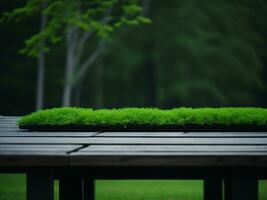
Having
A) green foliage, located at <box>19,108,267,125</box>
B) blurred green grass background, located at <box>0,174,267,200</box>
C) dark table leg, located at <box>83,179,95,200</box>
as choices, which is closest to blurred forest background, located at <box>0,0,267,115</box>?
blurred green grass background, located at <box>0,174,267,200</box>

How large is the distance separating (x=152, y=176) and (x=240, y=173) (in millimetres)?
836

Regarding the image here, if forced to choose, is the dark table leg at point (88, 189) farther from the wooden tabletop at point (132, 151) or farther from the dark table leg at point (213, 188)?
the wooden tabletop at point (132, 151)

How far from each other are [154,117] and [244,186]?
6.74ft

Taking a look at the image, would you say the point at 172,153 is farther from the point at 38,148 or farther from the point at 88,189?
the point at 88,189

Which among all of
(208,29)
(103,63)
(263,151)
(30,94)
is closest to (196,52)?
(208,29)

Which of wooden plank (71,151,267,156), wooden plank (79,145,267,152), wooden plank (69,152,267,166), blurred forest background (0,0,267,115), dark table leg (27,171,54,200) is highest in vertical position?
blurred forest background (0,0,267,115)

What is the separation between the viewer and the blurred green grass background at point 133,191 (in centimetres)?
908

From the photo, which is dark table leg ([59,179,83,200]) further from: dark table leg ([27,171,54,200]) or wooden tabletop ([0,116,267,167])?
dark table leg ([27,171,54,200])

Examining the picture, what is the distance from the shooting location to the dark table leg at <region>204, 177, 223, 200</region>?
6191 millimetres

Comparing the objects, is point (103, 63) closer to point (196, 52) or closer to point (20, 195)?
point (196, 52)

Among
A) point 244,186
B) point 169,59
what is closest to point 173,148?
point 244,186

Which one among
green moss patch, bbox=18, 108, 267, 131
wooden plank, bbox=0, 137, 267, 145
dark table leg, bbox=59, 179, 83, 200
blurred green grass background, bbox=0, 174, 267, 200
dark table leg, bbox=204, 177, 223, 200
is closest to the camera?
wooden plank, bbox=0, 137, 267, 145

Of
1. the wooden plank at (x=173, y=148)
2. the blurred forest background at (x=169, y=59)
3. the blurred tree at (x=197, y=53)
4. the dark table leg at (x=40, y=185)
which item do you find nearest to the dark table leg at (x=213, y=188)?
the wooden plank at (x=173, y=148)

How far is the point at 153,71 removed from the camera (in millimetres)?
30969
